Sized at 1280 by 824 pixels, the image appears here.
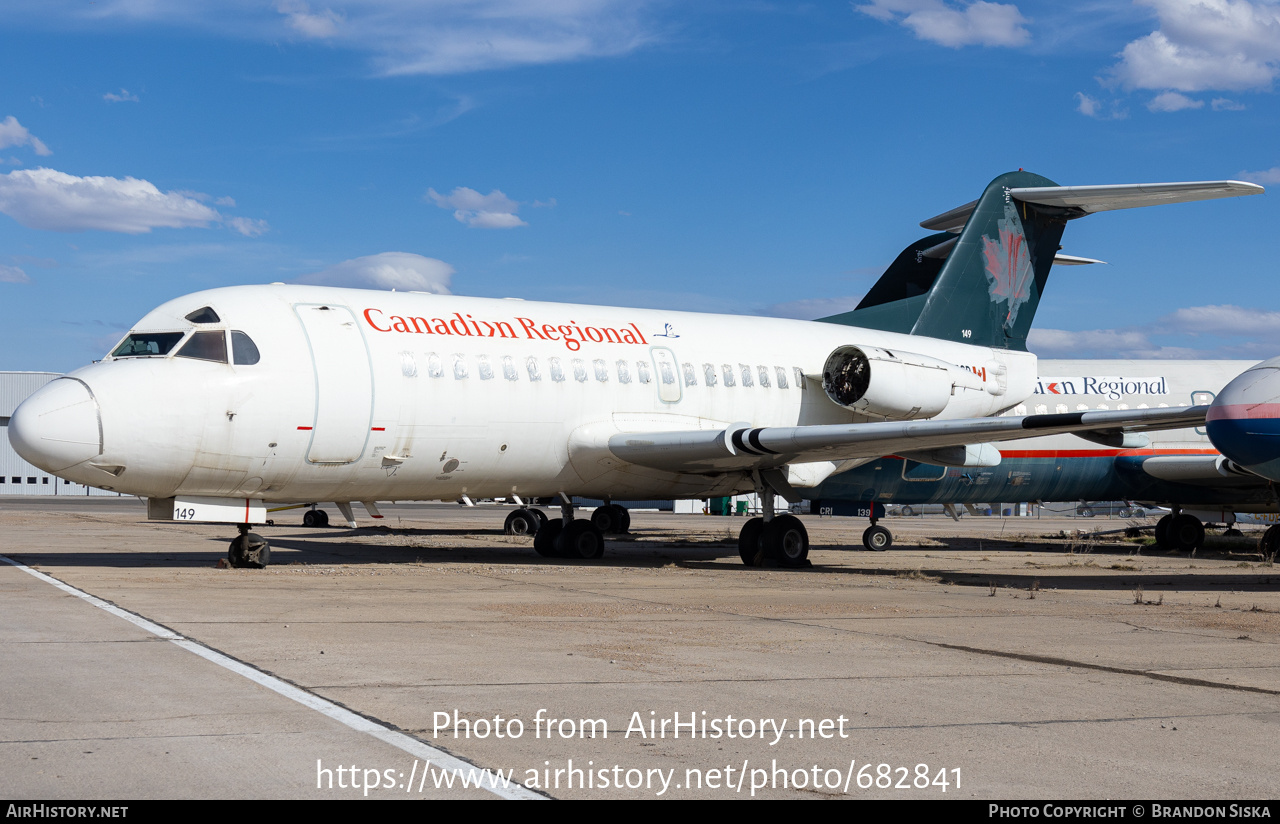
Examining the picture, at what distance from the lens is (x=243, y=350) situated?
15789 millimetres

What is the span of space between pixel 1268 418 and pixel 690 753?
1173 cm

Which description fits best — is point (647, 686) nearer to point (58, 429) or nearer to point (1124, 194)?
point (58, 429)

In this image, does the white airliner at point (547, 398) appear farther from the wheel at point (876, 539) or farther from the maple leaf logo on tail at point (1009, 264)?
the wheel at point (876, 539)

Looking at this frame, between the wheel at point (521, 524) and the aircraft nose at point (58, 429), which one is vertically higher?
the aircraft nose at point (58, 429)

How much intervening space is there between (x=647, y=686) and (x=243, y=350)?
10.1m

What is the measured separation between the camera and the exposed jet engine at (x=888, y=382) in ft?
68.7

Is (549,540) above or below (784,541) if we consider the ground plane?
below

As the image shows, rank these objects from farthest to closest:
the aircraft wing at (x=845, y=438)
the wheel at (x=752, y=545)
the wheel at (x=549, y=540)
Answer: the wheel at (x=549, y=540) < the wheel at (x=752, y=545) < the aircraft wing at (x=845, y=438)

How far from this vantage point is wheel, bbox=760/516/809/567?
19.8m

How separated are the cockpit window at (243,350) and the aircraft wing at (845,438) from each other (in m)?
5.88

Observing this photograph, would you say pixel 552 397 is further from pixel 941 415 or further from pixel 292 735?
pixel 292 735

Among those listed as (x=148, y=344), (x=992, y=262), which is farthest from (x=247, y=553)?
(x=992, y=262)

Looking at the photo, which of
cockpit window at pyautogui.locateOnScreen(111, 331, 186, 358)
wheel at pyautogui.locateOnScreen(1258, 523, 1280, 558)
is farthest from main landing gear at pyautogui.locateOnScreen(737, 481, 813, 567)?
wheel at pyautogui.locateOnScreen(1258, 523, 1280, 558)

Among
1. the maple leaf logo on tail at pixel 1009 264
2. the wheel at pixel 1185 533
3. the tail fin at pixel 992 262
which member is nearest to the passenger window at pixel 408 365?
the tail fin at pixel 992 262
